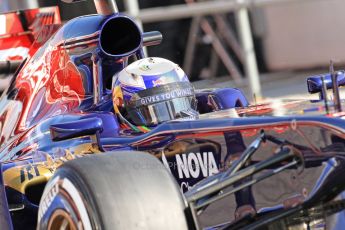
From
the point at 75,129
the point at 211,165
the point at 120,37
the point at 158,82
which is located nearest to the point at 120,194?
the point at 211,165

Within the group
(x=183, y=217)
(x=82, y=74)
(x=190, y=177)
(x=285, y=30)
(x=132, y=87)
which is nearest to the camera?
(x=183, y=217)

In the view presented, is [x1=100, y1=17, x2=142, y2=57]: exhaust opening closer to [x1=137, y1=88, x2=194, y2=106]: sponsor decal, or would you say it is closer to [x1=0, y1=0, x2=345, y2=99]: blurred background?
[x1=137, y1=88, x2=194, y2=106]: sponsor decal

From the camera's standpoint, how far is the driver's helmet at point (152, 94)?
4898mm

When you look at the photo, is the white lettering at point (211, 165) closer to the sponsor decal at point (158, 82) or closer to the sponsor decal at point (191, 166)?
the sponsor decal at point (191, 166)

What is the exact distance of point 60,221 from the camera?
3.96 metres

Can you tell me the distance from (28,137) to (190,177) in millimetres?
1461

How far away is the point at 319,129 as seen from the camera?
3.75m

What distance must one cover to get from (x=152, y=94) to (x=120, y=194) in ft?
4.55

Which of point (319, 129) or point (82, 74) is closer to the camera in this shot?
point (319, 129)

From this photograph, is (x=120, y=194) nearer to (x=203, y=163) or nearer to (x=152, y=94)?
(x=203, y=163)

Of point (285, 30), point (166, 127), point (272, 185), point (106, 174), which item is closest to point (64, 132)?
point (166, 127)

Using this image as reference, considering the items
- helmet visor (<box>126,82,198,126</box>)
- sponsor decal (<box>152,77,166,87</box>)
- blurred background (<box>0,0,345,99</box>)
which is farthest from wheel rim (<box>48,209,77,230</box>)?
blurred background (<box>0,0,345,99</box>)

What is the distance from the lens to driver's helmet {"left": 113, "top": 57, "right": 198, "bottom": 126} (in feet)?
16.1

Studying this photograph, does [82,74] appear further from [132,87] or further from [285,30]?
[285,30]
